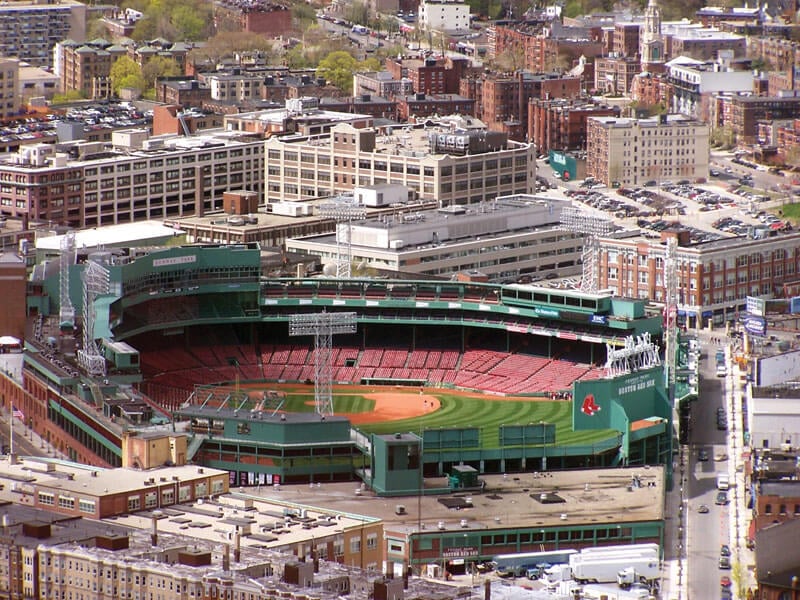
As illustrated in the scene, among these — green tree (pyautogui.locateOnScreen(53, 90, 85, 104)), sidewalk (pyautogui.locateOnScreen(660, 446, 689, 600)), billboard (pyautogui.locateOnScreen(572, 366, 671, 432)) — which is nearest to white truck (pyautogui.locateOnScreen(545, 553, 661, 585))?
sidewalk (pyautogui.locateOnScreen(660, 446, 689, 600))

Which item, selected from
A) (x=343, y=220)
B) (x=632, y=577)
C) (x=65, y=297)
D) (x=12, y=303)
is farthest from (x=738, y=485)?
(x=343, y=220)

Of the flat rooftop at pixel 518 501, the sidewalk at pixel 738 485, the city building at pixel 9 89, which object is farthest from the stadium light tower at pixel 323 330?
the city building at pixel 9 89

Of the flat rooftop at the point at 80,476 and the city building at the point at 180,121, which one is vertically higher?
the city building at the point at 180,121

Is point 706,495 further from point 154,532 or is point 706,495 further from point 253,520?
point 154,532

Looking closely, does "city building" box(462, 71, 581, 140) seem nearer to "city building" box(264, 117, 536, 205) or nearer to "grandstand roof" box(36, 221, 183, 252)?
"city building" box(264, 117, 536, 205)

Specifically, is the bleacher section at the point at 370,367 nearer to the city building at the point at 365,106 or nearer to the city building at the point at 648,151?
the city building at the point at 648,151

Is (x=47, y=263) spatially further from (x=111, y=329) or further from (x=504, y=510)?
(x=504, y=510)
